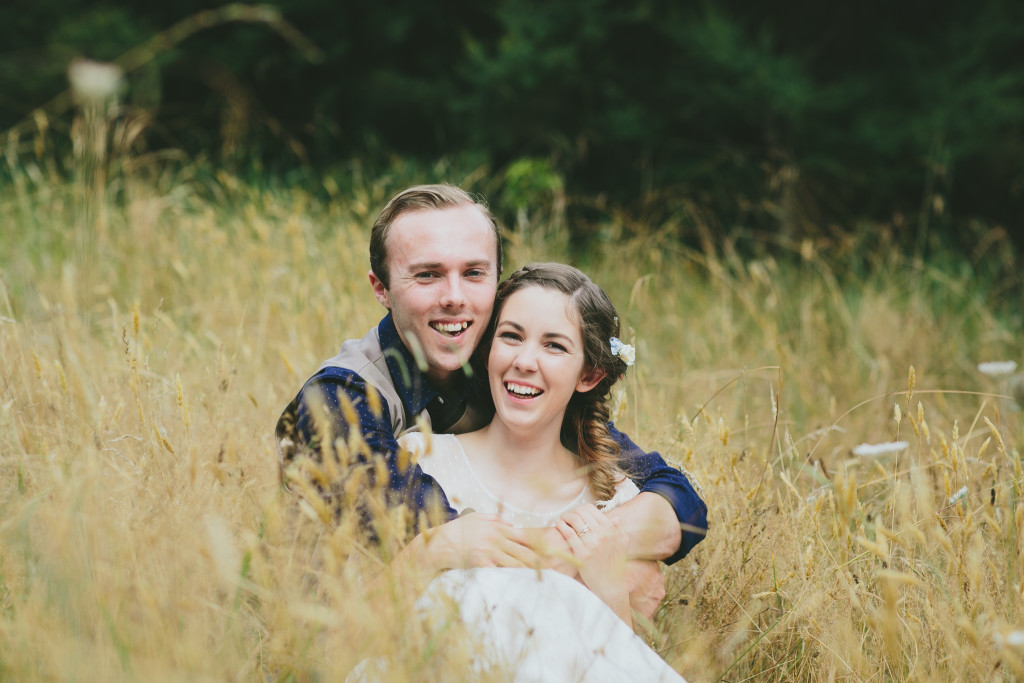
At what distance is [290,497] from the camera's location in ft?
5.38

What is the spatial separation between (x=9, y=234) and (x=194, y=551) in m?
3.30

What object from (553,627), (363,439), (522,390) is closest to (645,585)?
(553,627)

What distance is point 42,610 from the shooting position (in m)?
1.38

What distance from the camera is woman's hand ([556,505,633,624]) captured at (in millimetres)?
1770

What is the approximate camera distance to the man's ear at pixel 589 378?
7.29 feet

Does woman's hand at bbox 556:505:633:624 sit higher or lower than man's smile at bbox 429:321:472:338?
lower

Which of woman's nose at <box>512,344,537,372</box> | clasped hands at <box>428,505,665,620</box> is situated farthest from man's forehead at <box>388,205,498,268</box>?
clasped hands at <box>428,505,665,620</box>

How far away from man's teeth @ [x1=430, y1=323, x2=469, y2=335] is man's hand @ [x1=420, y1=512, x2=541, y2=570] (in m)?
0.57

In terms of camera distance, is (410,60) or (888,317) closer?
(888,317)

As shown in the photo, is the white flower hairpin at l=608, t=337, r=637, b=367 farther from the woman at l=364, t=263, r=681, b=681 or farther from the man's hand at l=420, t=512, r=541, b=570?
the man's hand at l=420, t=512, r=541, b=570

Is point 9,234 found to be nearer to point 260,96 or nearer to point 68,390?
point 68,390

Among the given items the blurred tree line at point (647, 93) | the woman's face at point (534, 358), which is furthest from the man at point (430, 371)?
the blurred tree line at point (647, 93)

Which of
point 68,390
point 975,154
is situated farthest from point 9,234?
point 975,154

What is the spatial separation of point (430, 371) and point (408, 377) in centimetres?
17
